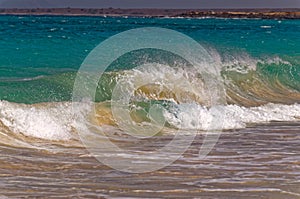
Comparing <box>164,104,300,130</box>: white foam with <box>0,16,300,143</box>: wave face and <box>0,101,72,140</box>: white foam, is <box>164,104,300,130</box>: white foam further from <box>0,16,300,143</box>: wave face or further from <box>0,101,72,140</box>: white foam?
<box>0,101,72,140</box>: white foam

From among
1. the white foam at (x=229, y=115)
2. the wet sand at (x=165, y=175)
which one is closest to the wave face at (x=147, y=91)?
the white foam at (x=229, y=115)

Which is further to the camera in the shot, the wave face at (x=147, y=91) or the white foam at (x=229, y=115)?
the white foam at (x=229, y=115)

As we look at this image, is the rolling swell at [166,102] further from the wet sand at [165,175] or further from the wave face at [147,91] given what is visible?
the wet sand at [165,175]

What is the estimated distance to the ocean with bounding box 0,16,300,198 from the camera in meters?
9.08

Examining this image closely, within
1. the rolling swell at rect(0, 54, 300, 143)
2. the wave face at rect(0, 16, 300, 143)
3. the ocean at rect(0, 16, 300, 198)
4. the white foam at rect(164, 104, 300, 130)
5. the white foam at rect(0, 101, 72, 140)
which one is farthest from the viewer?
the white foam at rect(164, 104, 300, 130)

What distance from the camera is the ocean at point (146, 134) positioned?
9078 mm

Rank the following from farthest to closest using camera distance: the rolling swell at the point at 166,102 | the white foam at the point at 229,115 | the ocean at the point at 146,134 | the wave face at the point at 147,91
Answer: the white foam at the point at 229,115, the wave face at the point at 147,91, the rolling swell at the point at 166,102, the ocean at the point at 146,134

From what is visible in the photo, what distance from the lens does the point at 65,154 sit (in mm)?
10859

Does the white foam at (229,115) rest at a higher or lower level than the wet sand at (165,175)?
higher

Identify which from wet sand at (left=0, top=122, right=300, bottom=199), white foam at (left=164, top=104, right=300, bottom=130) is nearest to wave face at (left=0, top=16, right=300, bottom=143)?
white foam at (left=164, top=104, right=300, bottom=130)

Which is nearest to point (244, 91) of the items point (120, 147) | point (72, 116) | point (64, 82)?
point (64, 82)

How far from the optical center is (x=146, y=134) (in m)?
13.1

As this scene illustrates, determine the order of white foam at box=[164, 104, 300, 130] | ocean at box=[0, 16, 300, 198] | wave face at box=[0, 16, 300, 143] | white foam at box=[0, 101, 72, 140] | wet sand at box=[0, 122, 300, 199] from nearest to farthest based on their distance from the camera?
wet sand at box=[0, 122, 300, 199], ocean at box=[0, 16, 300, 198], white foam at box=[0, 101, 72, 140], wave face at box=[0, 16, 300, 143], white foam at box=[164, 104, 300, 130]

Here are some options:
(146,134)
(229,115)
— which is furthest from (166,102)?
(146,134)
